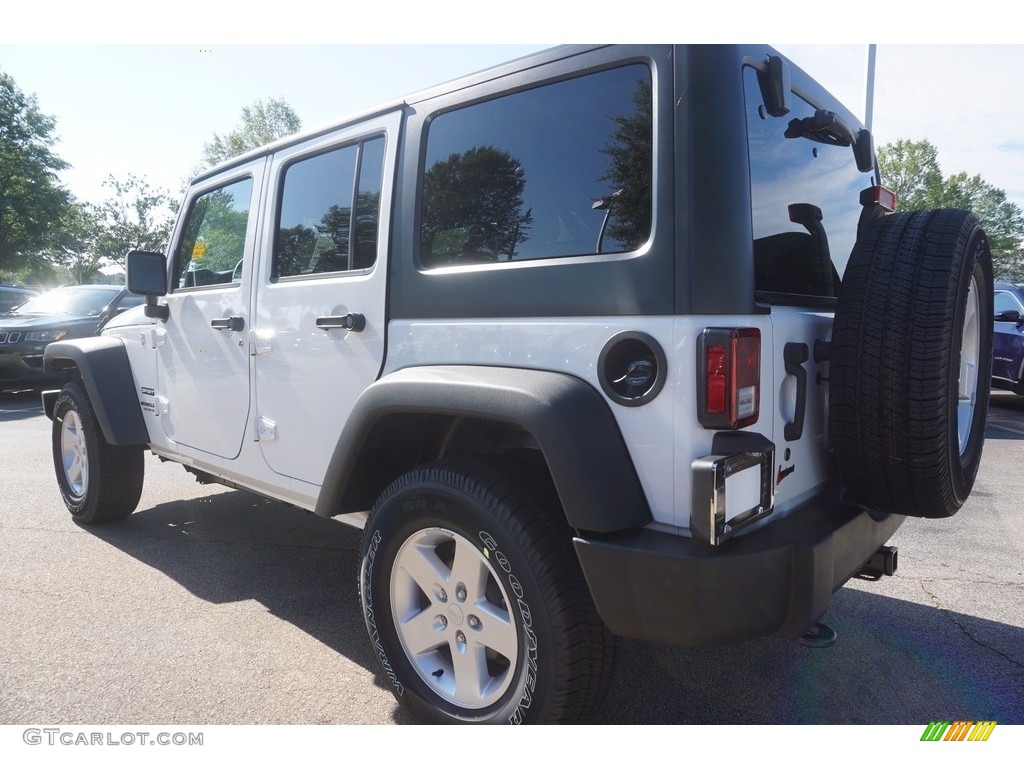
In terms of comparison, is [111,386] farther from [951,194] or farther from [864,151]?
[951,194]

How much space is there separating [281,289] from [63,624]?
5.60 ft

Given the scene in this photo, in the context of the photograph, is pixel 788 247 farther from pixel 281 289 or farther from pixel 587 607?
pixel 281 289

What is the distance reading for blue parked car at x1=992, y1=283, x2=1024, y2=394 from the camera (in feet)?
28.4

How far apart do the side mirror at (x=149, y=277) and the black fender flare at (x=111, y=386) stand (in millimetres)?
488

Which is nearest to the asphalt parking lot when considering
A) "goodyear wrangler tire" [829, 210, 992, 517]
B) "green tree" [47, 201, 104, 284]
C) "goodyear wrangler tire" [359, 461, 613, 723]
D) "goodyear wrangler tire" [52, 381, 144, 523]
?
"goodyear wrangler tire" [52, 381, 144, 523]

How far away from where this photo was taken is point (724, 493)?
168 centimetres

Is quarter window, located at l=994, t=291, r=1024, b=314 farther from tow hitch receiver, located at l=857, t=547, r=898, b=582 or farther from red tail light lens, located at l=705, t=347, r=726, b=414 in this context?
red tail light lens, located at l=705, t=347, r=726, b=414

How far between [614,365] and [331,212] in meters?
1.51

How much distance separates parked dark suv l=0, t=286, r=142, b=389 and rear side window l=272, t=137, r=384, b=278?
311 inches

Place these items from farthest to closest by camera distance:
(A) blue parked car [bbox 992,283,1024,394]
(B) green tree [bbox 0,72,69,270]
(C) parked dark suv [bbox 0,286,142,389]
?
(B) green tree [bbox 0,72,69,270]
(C) parked dark suv [bbox 0,286,142,389]
(A) blue parked car [bbox 992,283,1024,394]

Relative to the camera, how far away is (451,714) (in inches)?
85.0

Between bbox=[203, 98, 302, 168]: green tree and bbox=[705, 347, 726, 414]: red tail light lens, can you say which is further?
bbox=[203, 98, 302, 168]: green tree

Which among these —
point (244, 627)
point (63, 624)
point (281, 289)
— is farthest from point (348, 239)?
point (63, 624)

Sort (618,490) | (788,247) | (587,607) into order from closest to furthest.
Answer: (618,490) < (587,607) < (788,247)
